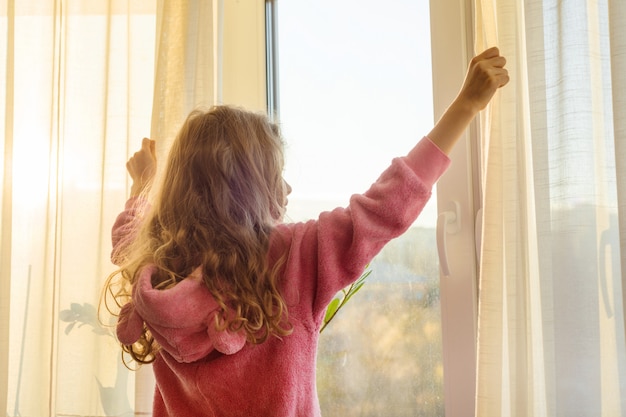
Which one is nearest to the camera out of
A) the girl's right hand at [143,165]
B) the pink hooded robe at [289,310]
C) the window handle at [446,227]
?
the pink hooded robe at [289,310]

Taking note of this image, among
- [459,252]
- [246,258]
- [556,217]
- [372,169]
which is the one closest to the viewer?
[246,258]

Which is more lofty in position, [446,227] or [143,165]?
[143,165]

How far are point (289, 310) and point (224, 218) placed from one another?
0.18 metres

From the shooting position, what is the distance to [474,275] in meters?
1.60

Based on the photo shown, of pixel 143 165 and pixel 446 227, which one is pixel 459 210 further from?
pixel 143 165

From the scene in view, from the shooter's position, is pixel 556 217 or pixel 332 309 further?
pixel 332 309

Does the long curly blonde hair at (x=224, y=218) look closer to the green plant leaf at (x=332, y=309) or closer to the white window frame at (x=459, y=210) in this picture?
the green plant leaf at (x=332, y=309)

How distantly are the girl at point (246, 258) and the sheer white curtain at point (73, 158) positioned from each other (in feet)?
1.82

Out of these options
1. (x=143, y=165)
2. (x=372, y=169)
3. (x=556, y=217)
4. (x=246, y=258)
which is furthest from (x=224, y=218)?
(x=372, y=169)

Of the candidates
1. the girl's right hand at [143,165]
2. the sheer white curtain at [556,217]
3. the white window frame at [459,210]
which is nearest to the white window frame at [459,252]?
the white window frame at [459,210]

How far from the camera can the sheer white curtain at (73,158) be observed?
67.9 inches

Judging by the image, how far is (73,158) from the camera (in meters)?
1.78

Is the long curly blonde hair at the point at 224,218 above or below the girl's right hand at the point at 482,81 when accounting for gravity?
below

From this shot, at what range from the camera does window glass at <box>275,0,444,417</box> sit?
1.70 metres
